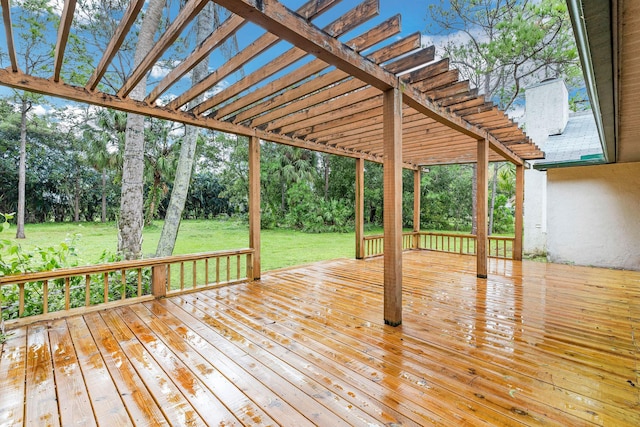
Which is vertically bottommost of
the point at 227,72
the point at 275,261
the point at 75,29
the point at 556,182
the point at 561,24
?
the point at 275,261

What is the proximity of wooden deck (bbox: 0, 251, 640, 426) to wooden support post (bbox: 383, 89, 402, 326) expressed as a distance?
24 centimetres

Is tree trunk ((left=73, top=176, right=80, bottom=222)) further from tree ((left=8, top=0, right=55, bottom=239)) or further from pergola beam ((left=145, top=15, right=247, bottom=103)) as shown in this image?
pergola beam ((left=145, top=15, right=247, bottom=103))

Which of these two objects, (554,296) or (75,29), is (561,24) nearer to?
(554,296)

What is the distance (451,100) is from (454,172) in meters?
13.0

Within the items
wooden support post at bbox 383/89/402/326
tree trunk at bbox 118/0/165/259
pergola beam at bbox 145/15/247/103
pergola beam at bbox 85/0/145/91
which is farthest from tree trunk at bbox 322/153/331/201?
pergola beam at bbox 85/0/145/91

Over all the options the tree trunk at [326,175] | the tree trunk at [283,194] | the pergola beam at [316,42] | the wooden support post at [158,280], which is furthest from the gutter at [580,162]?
the tree trunk at [283,194]

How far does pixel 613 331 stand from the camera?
2.81 meters

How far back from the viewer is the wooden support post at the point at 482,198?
4.73 m

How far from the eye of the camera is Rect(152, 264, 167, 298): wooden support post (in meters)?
3.77

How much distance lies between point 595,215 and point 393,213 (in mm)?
5921

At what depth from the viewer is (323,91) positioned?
3.34 m

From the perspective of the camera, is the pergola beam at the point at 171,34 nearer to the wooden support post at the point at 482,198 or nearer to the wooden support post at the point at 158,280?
the wooden support post at the point at 158,280

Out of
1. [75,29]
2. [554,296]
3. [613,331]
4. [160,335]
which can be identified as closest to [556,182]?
[554,296]

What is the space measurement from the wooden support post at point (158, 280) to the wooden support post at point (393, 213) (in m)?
2.87
